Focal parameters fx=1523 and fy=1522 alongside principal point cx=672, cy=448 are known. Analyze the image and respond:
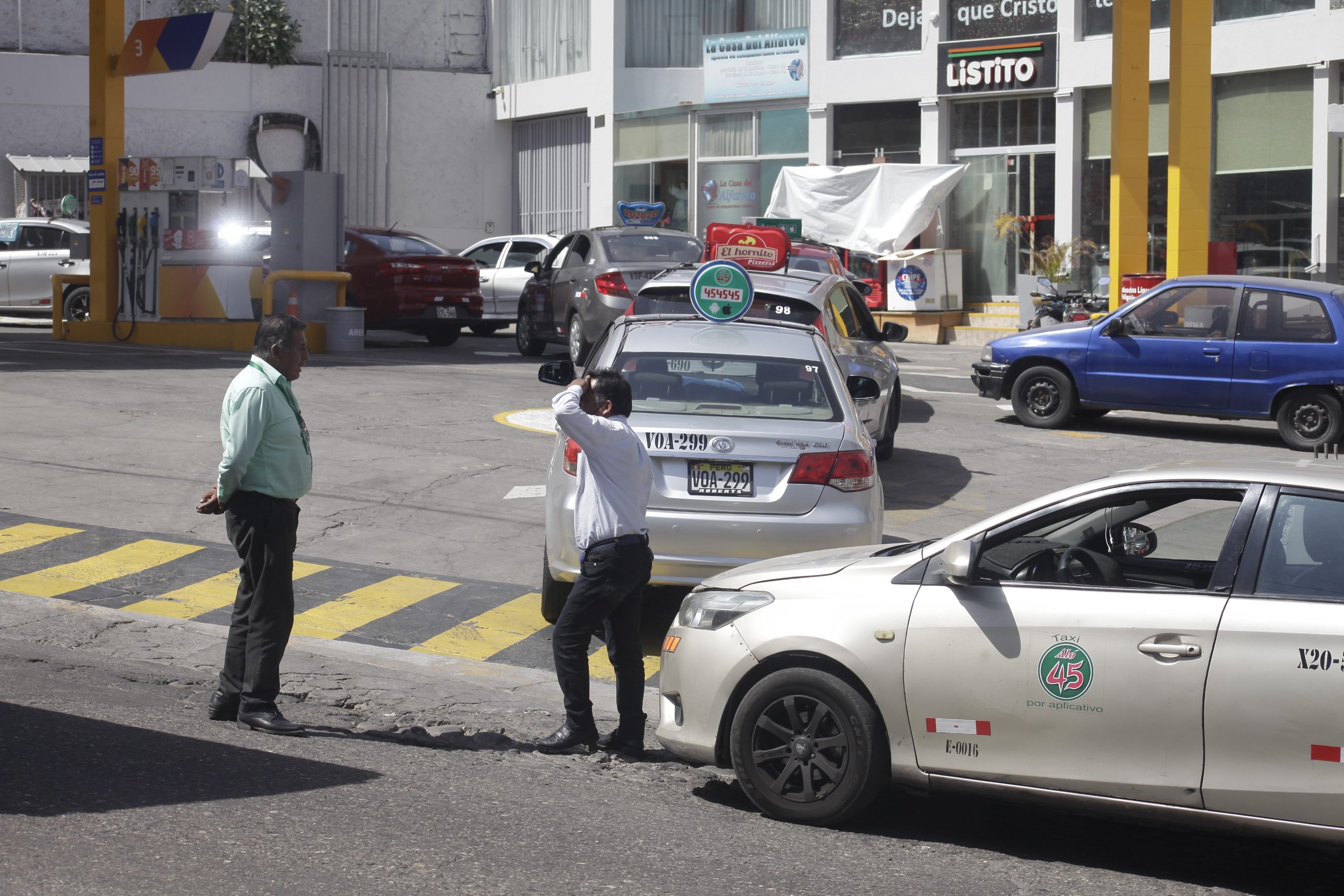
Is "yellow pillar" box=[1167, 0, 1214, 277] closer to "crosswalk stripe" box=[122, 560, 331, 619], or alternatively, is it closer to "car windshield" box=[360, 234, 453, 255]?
"car windshield" box=[360, 234, 453, 255]

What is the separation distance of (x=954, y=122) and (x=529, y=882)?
2660 cm

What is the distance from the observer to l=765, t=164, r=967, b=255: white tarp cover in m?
28.5

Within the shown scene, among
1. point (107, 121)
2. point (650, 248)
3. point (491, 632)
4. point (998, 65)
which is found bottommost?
point (491, 632)

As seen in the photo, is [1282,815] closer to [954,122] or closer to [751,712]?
[751,712]

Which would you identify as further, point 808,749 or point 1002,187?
point 1002,187

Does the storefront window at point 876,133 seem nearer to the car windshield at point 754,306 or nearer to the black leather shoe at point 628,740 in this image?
the car windshield at point 754,306

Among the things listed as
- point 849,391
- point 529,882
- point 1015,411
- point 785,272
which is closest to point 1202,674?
point 529,882

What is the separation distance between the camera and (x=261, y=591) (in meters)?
6.38

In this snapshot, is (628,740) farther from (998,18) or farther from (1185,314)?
(998,18)

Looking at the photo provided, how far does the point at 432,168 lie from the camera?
38.7 meters

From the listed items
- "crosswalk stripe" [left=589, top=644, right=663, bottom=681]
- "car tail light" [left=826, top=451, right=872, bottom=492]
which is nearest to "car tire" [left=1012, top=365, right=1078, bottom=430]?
"car tail light" [left=826, top=451, right=872, bottom=492]

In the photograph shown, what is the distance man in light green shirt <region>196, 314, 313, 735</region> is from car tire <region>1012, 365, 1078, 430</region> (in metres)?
A: 11.1

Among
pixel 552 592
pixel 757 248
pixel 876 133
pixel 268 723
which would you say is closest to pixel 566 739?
pixel 268 723

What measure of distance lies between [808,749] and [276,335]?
281cm
